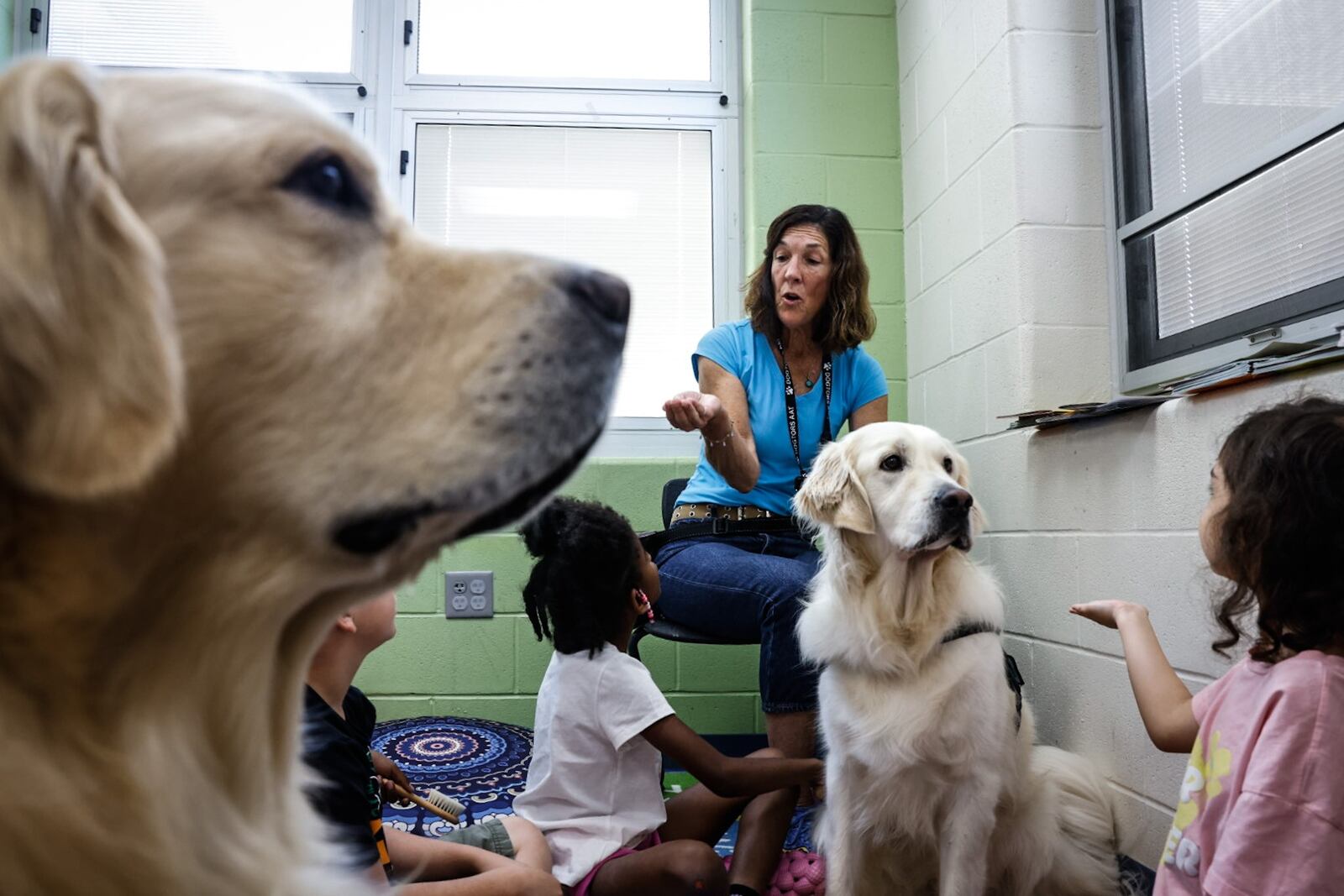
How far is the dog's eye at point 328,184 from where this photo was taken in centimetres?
66

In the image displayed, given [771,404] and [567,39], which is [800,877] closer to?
[771,404]

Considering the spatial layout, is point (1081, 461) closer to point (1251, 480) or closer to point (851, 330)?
point (851, 330)

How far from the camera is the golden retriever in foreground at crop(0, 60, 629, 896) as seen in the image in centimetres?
49

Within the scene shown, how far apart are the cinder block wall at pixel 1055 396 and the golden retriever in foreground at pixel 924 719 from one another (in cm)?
21

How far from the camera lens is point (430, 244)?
754 millimetres

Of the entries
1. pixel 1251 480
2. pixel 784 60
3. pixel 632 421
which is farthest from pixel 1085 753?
pixel 784 60

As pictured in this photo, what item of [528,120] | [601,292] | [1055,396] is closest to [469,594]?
[528,120]

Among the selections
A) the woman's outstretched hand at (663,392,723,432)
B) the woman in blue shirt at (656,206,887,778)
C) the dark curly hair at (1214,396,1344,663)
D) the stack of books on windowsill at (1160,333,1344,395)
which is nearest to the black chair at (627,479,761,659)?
the woman in blue shirt at (656,206,887,778)

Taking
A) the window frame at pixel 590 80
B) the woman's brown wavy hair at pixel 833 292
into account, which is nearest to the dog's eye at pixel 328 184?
the woman's brown wavy hair at pixel 833 292

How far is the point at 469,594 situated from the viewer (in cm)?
340

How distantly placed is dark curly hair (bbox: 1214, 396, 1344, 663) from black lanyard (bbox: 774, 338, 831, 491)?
137 cm

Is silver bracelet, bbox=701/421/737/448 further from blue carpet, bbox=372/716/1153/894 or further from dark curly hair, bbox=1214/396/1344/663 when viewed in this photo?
dark curly hair, bbox=1214/396/1344/663

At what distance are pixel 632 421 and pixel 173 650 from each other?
10.4ft

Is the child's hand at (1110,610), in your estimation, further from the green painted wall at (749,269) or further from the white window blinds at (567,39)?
the white window blinds at (567,39)
